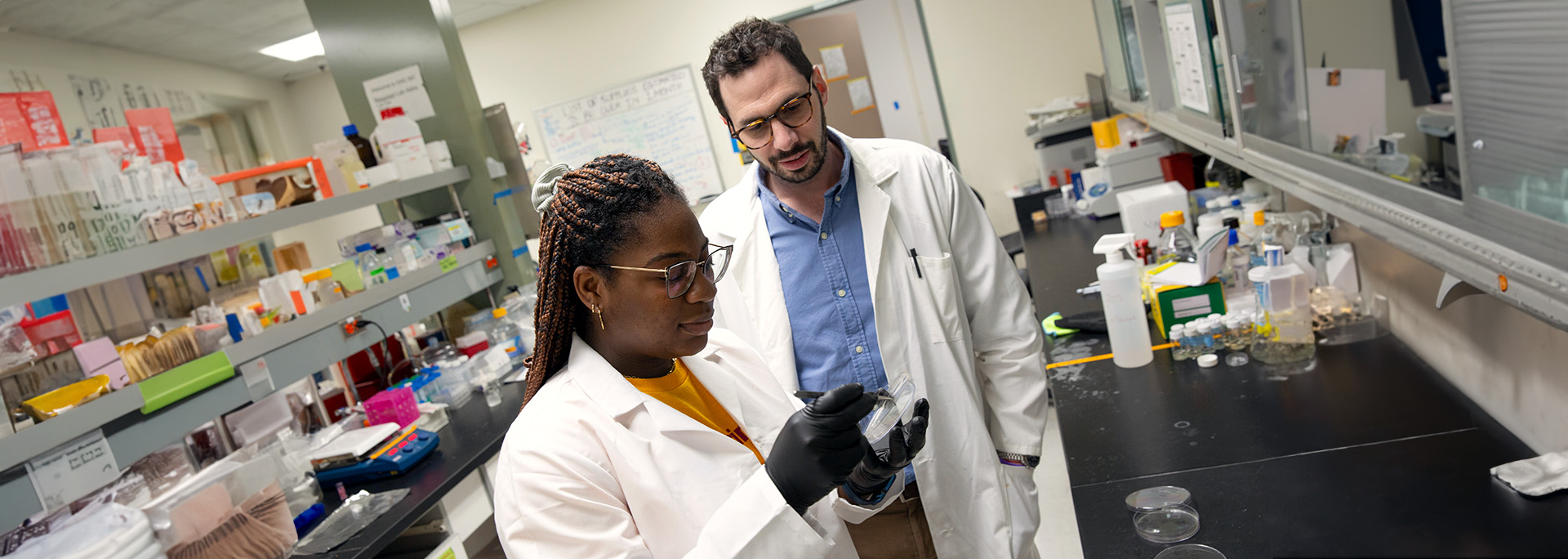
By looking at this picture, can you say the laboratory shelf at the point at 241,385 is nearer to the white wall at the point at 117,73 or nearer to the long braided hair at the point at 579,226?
the long braided hair at the point at 579,226

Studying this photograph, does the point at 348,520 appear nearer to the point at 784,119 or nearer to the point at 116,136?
the point at 116,136

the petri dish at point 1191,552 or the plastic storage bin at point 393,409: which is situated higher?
the plastic storage bin at point 393,409

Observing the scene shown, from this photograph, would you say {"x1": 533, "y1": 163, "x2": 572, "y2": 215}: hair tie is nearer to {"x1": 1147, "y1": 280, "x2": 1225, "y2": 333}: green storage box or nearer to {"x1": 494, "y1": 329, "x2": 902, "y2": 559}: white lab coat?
{"x1": 494, "y1": 329, "x2": 902, "y2": 559}: white lab coat

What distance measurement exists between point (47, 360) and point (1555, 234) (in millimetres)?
2815

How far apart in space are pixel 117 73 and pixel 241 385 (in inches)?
133

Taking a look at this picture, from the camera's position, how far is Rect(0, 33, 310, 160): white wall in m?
4.00

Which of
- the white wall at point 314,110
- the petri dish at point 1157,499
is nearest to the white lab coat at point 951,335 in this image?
the petri dish at point 1157,499

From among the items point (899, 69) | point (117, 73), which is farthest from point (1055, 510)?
point (117, 73)

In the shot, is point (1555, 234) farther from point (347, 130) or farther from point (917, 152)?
point (347, 130)

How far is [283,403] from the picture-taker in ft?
8.79

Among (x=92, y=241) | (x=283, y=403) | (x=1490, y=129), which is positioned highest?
(x=92, y=241)

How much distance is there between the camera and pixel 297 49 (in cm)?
534

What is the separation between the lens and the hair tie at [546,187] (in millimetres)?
1095

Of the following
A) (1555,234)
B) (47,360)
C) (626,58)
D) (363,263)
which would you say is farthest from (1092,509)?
(626,58)
